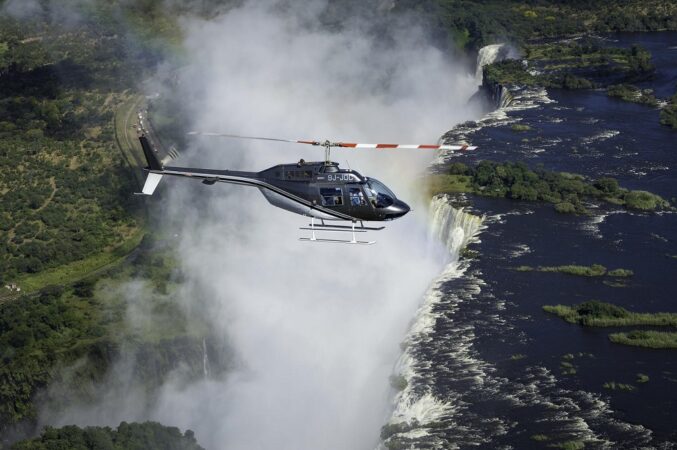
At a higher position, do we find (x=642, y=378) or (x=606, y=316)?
(x=606, y=316)

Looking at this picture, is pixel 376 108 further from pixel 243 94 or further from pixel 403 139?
pixel 243 94

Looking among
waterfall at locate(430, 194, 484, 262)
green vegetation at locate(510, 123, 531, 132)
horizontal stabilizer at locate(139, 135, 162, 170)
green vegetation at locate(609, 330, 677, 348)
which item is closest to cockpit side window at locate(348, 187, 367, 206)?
horizontal stabilizer at locate(139, 135, 162, 170)

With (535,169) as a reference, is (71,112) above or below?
above

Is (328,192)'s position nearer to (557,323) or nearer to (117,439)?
(117,439)

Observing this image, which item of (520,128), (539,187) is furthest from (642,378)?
(520,128)

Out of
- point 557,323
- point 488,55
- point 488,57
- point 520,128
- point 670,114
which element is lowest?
point 557,323

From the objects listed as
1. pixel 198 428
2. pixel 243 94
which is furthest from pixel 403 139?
pixel 198 428
